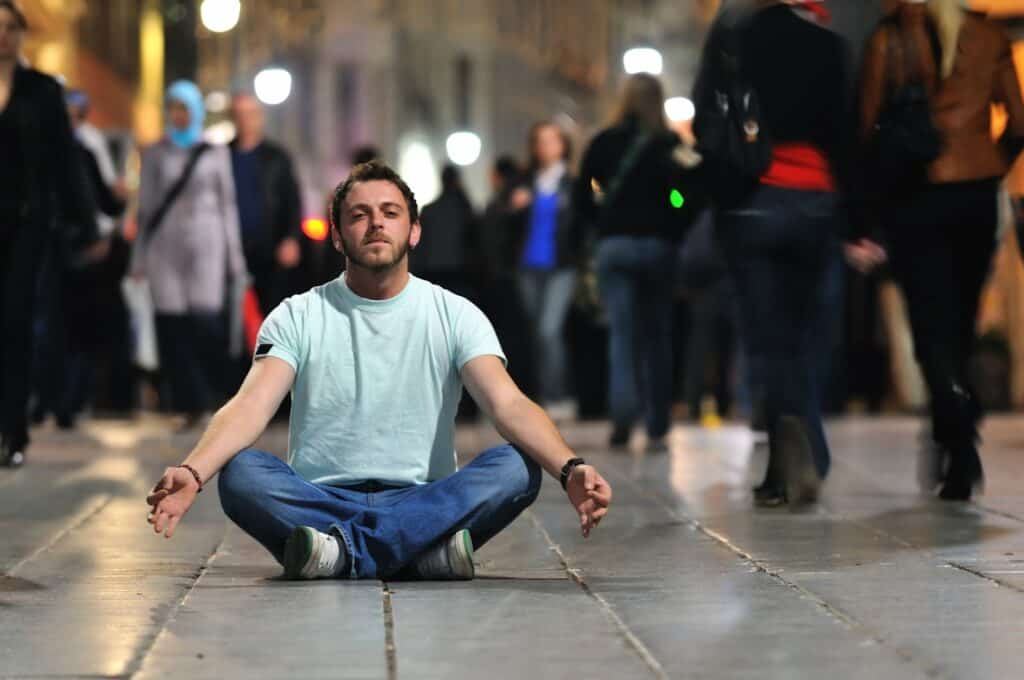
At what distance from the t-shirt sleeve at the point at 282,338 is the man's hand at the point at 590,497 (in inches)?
42.8

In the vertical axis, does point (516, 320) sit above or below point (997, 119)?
below

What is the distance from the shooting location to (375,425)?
7.16 m

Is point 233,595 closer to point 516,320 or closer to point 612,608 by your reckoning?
point 612,608

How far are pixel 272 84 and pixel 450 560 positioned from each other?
24.1 meters

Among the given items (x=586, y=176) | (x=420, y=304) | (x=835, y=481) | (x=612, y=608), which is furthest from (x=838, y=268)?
(x=612, y=608)

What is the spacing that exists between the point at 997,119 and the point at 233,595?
13.6m

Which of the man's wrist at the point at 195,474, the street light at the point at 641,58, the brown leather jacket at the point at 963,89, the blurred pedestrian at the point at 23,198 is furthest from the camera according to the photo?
the street light at the point at 641,58

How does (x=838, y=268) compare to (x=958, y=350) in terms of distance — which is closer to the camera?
(x=958, y=350)

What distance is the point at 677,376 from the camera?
19.8 m

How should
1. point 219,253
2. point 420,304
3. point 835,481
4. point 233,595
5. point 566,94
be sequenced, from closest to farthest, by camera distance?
1. point 233,595
2. point 420,304
3. point 835,481
4. point 219,253
5. point 566,94

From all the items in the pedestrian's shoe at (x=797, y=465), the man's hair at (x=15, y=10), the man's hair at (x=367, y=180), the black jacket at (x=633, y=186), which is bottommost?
the pedestrian's shoe at (x=797, y=465)

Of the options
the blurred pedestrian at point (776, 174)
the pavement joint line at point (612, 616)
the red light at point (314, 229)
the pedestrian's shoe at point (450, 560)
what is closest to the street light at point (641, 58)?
the red light at point (314, 229)

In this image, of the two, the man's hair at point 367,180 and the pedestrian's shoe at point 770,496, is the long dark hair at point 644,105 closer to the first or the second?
the pedestrian's shoe at point 770,496

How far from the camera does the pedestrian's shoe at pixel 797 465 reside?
368 inches
